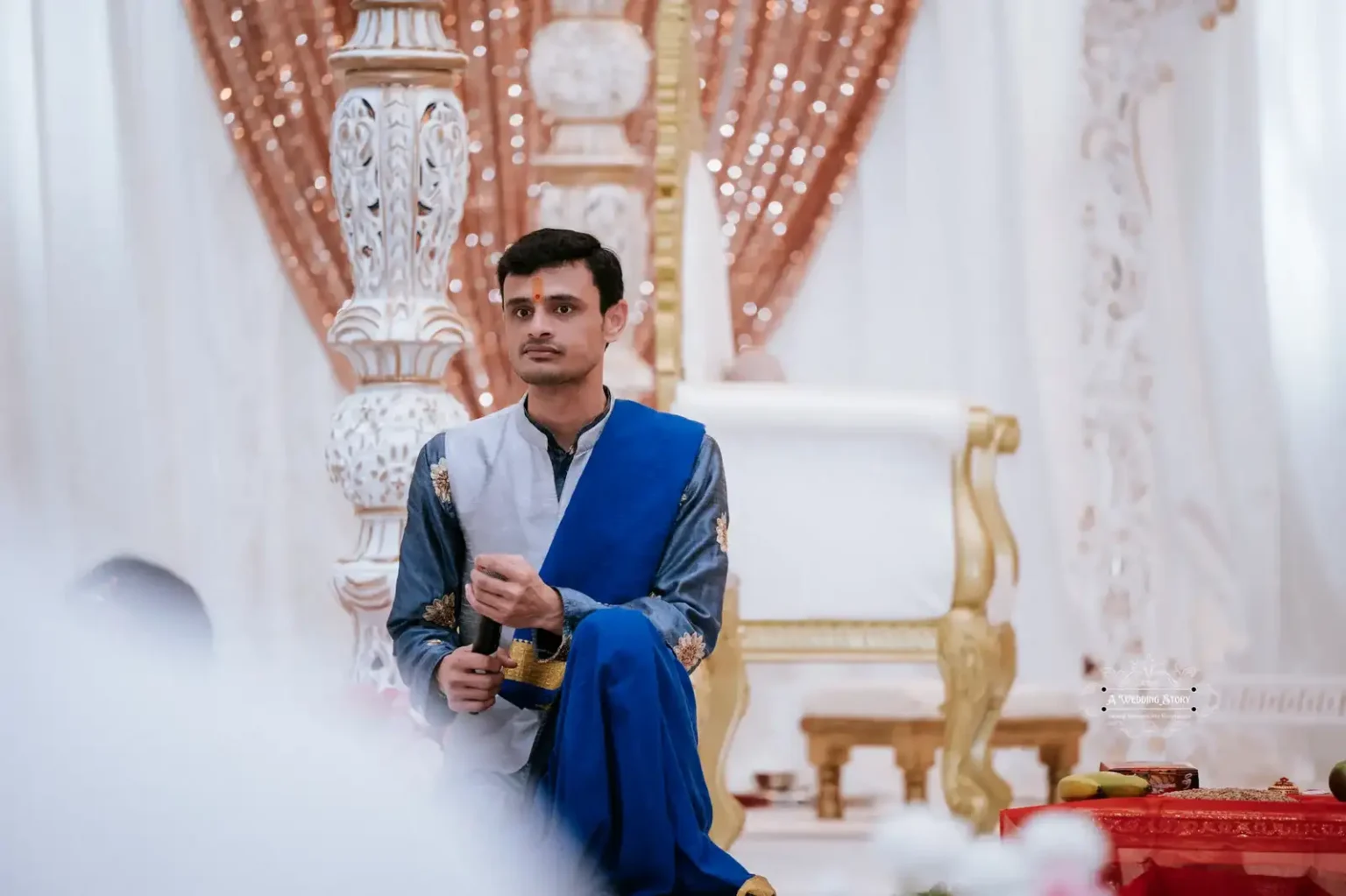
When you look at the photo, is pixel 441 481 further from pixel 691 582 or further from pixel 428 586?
pixel 691 582

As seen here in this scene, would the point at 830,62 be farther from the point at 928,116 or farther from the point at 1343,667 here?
the point at 1343,667

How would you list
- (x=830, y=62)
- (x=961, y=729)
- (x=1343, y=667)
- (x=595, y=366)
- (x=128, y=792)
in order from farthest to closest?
(x=830, y=62) → (x=1343, y=667) → (x=961, y=729) → (x=595, y=366) → (x=128, y=792)

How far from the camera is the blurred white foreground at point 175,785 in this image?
81cm

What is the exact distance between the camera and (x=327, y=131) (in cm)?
474

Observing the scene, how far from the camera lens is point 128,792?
32.6 inches

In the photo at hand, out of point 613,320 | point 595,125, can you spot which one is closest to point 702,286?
point 595,125

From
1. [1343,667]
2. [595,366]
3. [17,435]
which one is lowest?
[1343,667]

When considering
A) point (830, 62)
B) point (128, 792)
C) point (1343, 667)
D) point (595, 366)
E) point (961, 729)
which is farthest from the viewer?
point (830, 62)

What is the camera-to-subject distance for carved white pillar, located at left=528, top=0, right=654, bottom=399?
3.79 metres

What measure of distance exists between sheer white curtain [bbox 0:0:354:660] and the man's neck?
2.59 metres

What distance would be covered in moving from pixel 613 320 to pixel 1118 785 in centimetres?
93

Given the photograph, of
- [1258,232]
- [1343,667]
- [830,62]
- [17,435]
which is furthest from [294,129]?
[1343,667]

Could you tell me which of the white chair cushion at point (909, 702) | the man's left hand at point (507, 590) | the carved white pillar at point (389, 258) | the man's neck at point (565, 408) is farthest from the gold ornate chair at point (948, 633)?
the man's left hand at point (507, 590)

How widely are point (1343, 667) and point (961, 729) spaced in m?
1.69
